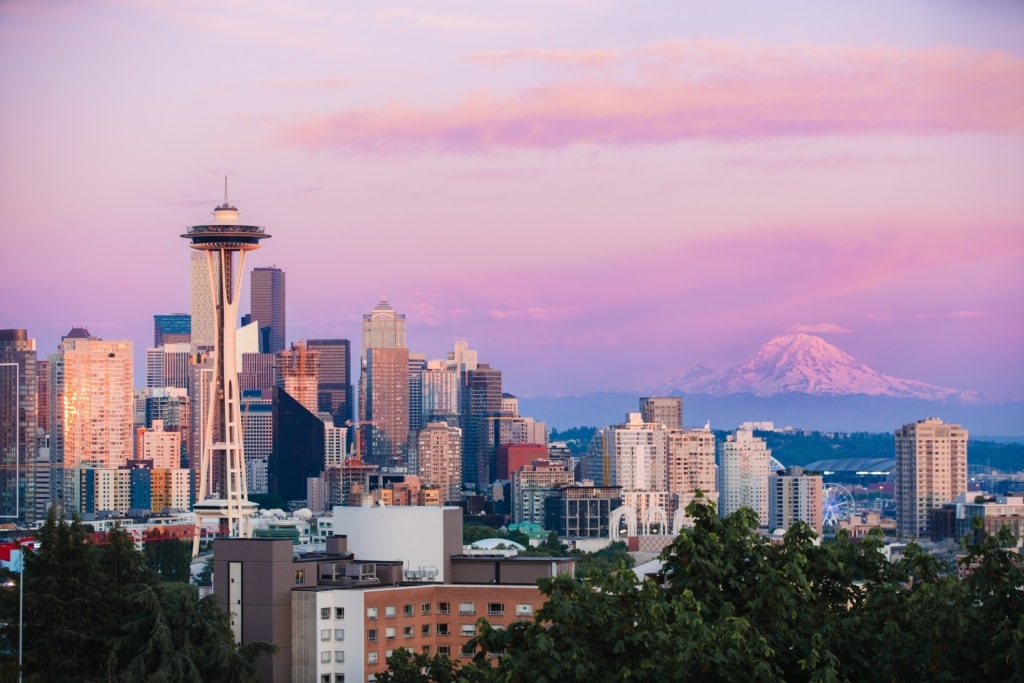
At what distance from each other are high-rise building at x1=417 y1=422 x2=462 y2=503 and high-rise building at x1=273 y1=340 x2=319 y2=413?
60.6 ft

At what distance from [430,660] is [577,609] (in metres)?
12.1

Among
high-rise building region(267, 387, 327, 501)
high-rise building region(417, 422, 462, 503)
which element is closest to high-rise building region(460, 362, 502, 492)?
high-rise building region(417, 422, 462, 503)

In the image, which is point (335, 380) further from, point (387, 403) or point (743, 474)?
point (743, 474)

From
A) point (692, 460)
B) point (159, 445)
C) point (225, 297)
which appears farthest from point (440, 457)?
point (225, 297)

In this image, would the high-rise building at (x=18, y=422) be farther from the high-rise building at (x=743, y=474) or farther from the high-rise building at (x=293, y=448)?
the high-rise building at (x=743, y=474)

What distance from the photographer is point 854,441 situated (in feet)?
503

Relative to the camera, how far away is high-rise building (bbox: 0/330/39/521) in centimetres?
9369

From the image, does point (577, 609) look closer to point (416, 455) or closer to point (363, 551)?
point (363, 551)

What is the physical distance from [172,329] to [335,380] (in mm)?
14731

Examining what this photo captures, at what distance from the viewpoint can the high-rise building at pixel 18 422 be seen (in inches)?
Result: 3688

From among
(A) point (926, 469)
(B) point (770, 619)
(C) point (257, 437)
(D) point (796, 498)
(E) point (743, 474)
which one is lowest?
(D) point (796, 498)

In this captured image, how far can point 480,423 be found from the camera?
4818 inches

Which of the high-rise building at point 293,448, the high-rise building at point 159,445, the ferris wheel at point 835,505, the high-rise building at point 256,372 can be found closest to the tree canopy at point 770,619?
the ferris wheel at point 835,505

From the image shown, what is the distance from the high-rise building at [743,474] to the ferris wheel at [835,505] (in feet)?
10.2
